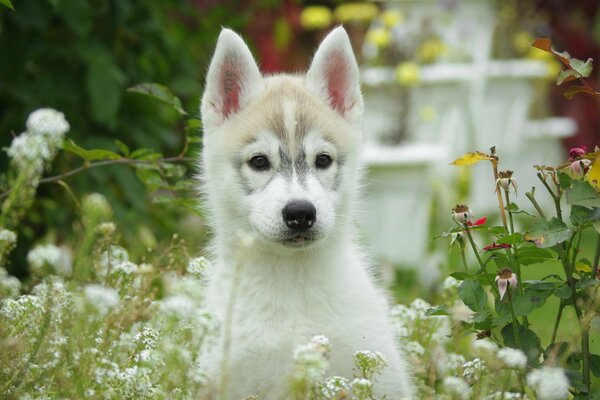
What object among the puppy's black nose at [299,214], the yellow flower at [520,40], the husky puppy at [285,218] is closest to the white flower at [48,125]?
the husky puppy at [285,218]

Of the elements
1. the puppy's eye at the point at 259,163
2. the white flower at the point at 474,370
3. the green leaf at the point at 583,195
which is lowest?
the white flower at the point at 474,370

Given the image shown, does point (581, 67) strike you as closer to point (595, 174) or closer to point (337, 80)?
point (595, 174)

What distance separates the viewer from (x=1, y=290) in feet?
10.1

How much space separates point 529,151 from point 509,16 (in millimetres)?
1480

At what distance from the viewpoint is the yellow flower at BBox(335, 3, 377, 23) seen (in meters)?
9.04

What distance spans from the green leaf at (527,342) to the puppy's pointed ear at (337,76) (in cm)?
122

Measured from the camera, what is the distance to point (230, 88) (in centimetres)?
375

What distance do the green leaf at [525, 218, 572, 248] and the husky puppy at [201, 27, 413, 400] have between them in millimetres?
787

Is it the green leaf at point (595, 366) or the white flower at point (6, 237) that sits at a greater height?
the white flower at point (6, 237)

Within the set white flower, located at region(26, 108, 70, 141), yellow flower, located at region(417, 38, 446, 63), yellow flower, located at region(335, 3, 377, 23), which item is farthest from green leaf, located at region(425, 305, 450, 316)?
yellow flower, located at region(417, 38, 446, 63)

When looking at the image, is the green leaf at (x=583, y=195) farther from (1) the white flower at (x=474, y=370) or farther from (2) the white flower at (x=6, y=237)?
(2) the white flower at (x=6, y=237)

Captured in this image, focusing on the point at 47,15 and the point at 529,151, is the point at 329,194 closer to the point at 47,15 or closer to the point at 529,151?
the point at 47,15

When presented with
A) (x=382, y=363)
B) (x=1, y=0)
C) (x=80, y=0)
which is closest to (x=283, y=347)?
(x=382, y=363)

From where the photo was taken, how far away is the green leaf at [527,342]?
2.82 metres
